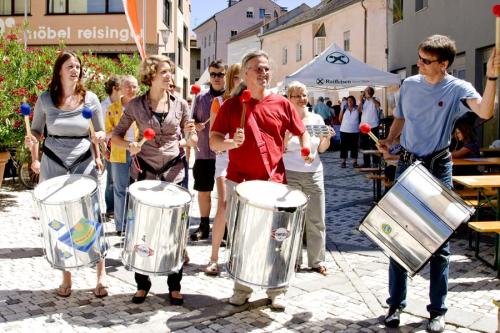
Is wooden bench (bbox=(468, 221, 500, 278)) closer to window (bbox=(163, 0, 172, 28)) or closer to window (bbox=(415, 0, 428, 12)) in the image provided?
window (bbox=(415, 0, 428, 12))

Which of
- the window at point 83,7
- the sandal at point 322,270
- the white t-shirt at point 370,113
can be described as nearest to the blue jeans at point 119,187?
the sandal at point 322,270

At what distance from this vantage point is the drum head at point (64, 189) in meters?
4.01

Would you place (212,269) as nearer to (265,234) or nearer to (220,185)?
(220,185)

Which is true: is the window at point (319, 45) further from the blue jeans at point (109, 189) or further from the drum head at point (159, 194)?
the drum head at point (159, 194)

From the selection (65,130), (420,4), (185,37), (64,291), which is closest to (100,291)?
(64,291)

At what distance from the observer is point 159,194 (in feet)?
13.3

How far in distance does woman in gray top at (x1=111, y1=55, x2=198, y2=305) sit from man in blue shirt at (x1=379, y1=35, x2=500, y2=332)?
1.53 m

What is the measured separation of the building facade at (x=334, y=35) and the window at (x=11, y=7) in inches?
438

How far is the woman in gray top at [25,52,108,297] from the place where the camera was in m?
4.61

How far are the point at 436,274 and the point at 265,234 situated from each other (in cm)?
116

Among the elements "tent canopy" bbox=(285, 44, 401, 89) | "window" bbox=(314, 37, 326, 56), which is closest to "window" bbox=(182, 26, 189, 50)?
"window" bbox=(314, 37, 326, 56)

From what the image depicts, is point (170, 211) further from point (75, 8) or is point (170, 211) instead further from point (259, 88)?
point (75, 8)

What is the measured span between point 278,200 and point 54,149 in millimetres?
1872

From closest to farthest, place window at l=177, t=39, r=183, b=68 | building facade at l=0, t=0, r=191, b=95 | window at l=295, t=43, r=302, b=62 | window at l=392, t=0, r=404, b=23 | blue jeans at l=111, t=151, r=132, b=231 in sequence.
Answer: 1. blue jeans at l=111, t=151, r=132, b=231
2. window at l=392, t=0, r=404, b=23
3. building facade at l=0, t=0, r=191, b=95
4. window at l=177, t=39, r=183, b=68
5. window at l=295, t=43, r=302, b=62
